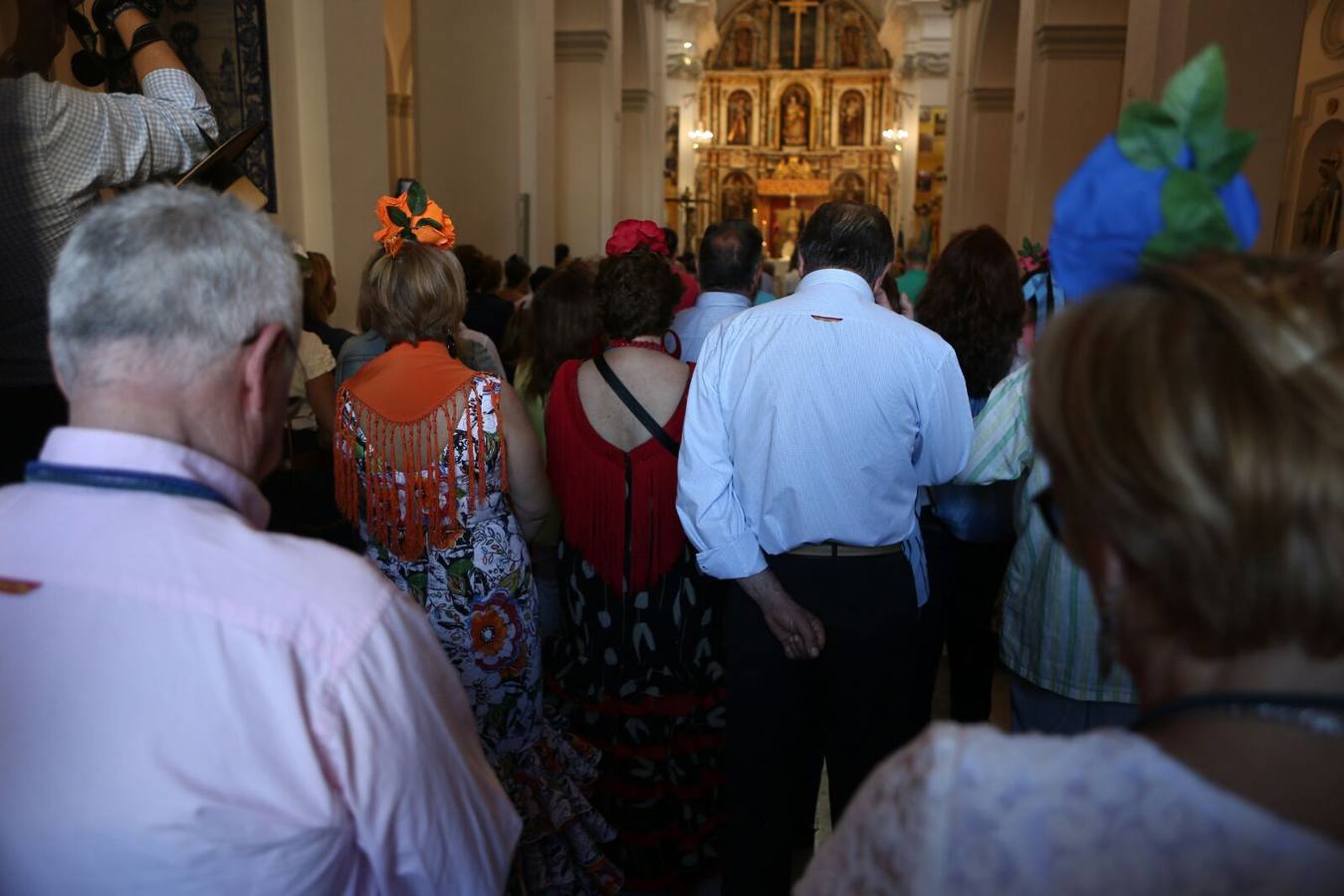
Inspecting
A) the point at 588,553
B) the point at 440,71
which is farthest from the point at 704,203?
the point at 588,553

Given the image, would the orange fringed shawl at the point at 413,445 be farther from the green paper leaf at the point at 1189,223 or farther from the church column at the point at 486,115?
the church column at the point at 486,115

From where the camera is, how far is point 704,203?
30.7m

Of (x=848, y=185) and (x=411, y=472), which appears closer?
(x=411, y=472)

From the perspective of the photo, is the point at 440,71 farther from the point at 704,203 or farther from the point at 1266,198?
the point at 704,203

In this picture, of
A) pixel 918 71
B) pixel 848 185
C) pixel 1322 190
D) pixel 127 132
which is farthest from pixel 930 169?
pixel 127 132

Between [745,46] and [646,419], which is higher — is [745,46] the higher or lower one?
the higher one

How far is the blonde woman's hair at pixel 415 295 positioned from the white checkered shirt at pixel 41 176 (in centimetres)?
71

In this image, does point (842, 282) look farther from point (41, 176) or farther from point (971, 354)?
point (41, 176)

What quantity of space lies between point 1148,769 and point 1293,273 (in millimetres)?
443

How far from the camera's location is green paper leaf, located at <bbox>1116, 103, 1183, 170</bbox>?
99cm

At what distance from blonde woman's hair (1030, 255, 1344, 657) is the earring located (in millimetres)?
53

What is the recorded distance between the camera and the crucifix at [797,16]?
1240 inches

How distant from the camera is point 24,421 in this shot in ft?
6.40

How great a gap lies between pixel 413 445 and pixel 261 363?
4.39ft
